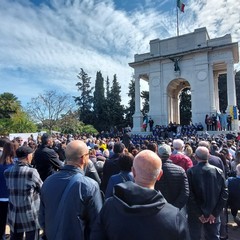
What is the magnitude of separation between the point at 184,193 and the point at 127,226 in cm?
226

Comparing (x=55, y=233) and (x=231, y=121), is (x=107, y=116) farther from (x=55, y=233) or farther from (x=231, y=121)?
(x=55, y=233)

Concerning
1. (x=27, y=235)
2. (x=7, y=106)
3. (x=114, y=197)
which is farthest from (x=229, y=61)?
(x=7, y=106)

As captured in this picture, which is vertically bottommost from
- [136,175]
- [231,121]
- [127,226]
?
[127,226]

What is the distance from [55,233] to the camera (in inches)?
91.4

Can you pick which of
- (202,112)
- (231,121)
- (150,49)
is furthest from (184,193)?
(150,49)

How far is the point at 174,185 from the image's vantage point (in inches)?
144

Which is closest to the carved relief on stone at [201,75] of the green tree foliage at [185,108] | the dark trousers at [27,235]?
the green tree foliage at [185,108]

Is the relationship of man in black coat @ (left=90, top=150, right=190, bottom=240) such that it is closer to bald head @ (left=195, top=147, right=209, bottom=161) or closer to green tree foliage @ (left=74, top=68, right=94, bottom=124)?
bald head @ (left=195, top=147, right=209, bottom=161)

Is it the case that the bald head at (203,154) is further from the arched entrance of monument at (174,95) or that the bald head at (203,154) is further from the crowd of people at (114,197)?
the arched entrance of monument at (174,95)

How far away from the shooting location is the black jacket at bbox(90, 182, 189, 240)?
1.63 m

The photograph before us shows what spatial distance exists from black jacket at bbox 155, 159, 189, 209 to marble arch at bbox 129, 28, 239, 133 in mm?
21654

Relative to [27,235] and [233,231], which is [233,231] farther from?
[27,235]

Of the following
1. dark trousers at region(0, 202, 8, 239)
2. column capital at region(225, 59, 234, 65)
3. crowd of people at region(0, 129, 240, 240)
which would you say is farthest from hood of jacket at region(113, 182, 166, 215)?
column capital at region(225, 59, 234, 65)

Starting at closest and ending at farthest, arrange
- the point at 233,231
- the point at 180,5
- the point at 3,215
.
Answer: the point at 3,215
the point at 233,231
the point at 180,5
